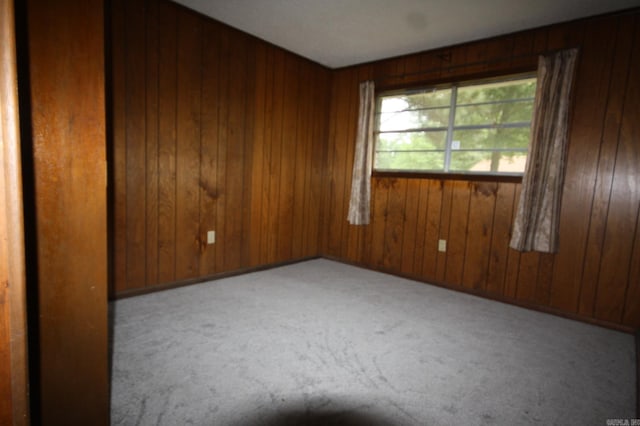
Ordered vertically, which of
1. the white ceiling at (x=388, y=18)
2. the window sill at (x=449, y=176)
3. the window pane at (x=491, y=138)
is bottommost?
the window sill at (x=449, y=176)

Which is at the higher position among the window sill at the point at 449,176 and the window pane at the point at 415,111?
the window pane at the point at 415,111

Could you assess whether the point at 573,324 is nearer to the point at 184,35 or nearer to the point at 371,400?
the point at 371,400

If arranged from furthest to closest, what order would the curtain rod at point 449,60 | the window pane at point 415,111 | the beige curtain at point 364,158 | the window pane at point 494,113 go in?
the beige curtain at point 364,158, the window pane at point 415,111, the window pane at point 494,113, the curtain rod at point 449,60

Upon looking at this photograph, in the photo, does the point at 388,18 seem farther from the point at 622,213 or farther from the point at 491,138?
the point at 622,213

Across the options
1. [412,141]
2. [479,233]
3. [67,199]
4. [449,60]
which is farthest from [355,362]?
[449,60]

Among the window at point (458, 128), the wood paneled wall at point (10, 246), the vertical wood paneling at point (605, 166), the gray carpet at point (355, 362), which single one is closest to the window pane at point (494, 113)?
the window at point (458, 128)

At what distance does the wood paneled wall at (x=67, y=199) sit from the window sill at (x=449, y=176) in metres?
2.87

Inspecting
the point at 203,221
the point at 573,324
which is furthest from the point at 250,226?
the point at 573,324

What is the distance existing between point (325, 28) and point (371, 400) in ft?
9.26

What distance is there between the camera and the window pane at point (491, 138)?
279cm

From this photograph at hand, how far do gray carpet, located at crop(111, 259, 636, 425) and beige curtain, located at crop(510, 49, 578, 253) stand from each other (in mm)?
659

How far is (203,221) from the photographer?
9.59 feet

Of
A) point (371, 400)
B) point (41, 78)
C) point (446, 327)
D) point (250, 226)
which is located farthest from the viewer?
point (250, 226)

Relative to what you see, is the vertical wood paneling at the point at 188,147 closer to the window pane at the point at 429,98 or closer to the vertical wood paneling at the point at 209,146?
the vertical wood paneling at the point at 209,146
